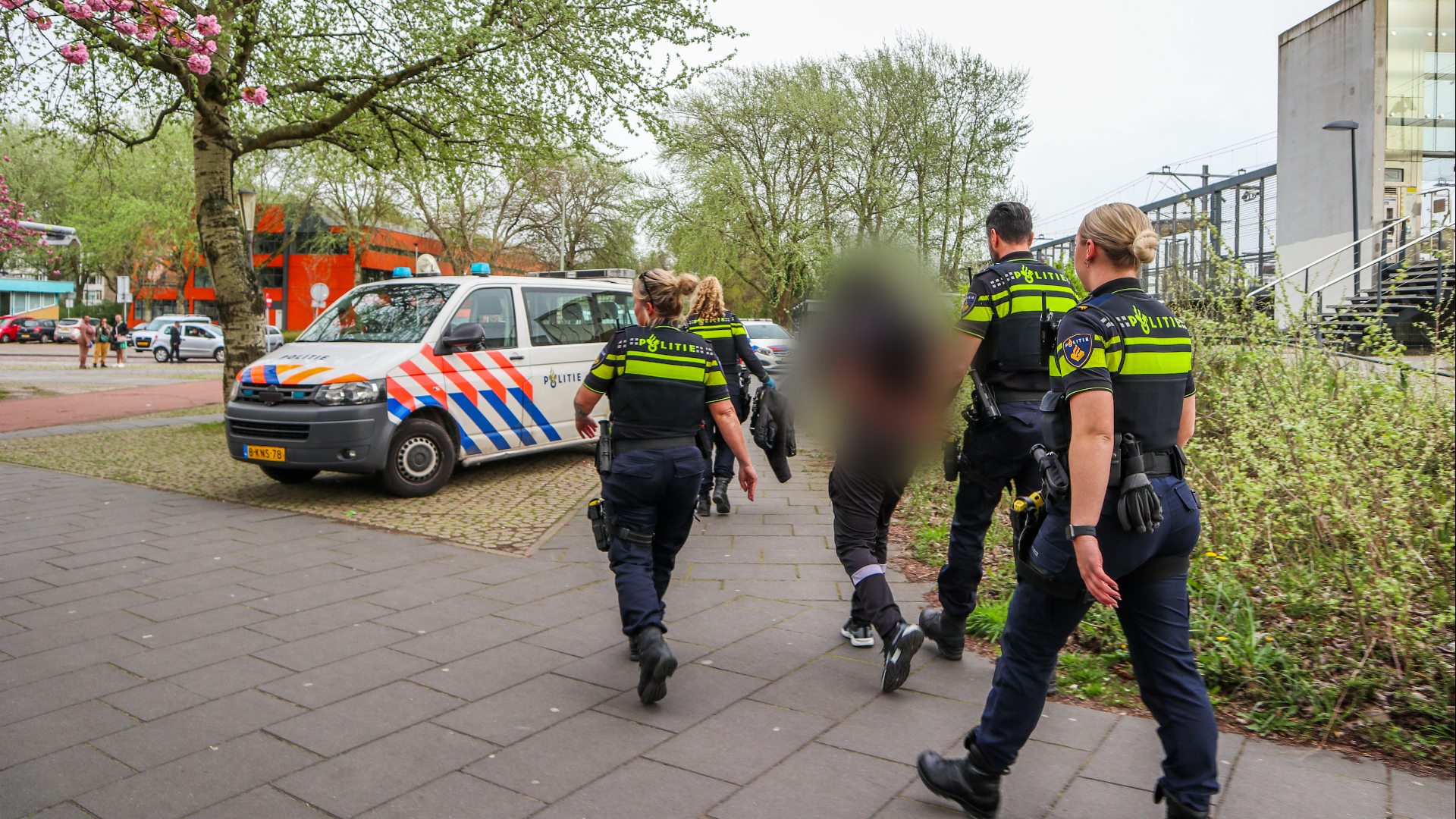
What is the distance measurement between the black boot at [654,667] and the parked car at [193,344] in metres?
36.0

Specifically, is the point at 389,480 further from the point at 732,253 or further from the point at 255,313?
the point at 732,253

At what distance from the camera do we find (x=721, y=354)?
7.06 metres

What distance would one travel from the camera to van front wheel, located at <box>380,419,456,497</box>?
26.4ft

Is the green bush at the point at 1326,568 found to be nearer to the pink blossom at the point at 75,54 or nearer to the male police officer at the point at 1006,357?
the male police officer at the point at 1006,357

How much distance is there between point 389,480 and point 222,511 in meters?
1.32

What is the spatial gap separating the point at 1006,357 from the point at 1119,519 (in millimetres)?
1396

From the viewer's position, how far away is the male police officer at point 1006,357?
3805 millimetres

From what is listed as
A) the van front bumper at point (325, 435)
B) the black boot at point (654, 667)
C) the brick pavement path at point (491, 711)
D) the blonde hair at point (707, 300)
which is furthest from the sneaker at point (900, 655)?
the van front bumper at point (325, 435)

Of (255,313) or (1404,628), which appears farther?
(255,313)

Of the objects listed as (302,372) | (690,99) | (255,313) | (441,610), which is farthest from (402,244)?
(441,610)

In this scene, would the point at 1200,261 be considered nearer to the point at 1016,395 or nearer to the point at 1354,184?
the point at 1016,395

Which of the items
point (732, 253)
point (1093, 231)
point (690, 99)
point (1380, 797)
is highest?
point (690, 99)

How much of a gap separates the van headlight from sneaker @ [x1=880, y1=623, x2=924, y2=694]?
17.7 feet

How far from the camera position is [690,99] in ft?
106
